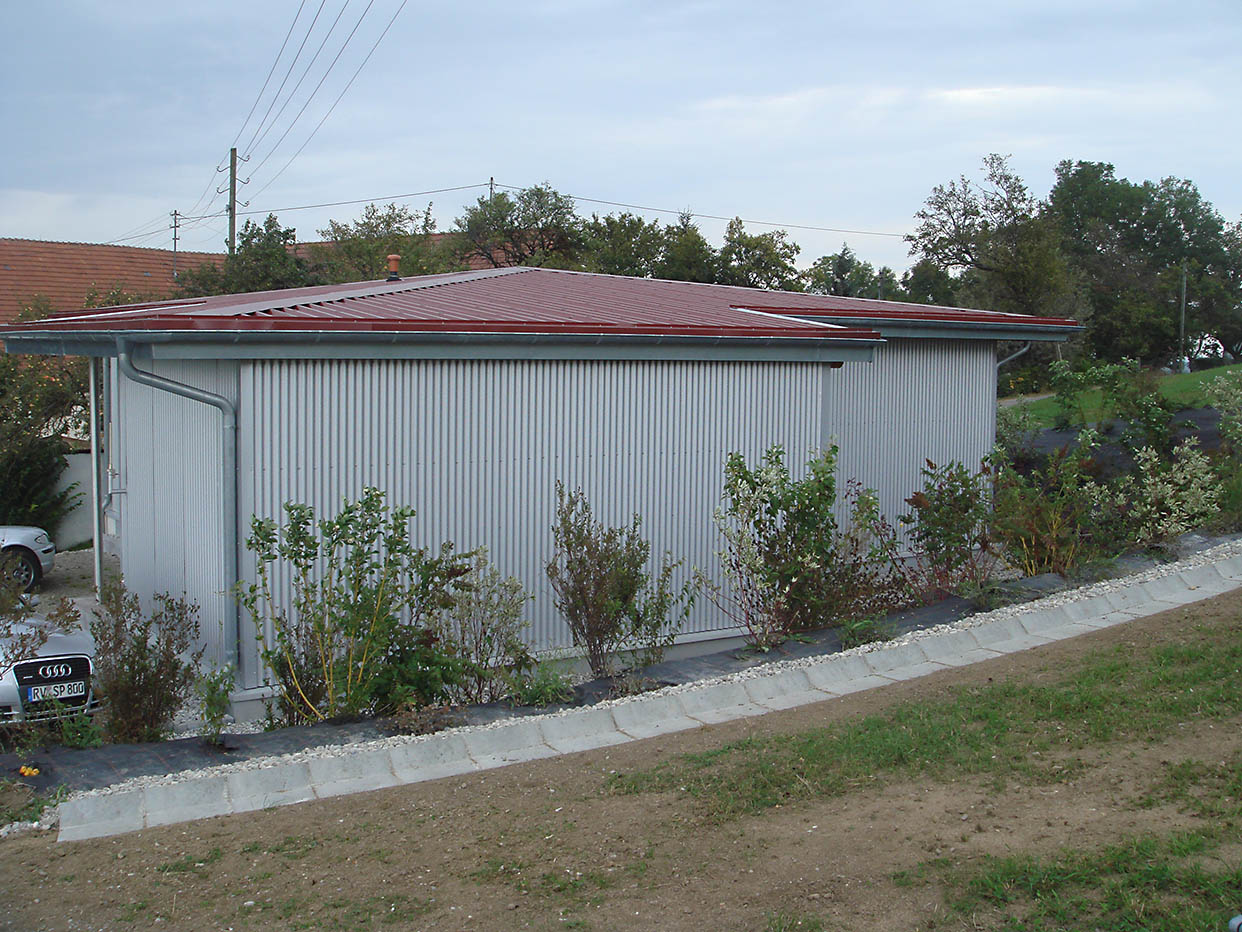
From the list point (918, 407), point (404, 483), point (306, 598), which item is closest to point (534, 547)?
point (404, 483)

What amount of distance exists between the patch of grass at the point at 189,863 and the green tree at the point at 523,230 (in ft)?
109

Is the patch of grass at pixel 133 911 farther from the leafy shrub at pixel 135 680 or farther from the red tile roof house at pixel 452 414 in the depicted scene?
the red tile roof house at pixel 452 414

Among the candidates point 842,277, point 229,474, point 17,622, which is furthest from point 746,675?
point 842,277

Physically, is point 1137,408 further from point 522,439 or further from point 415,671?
point 415,671

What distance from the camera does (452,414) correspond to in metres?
8.55

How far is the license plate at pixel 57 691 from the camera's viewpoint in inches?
280

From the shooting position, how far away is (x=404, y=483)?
8.36 m

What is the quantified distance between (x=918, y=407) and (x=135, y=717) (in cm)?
914

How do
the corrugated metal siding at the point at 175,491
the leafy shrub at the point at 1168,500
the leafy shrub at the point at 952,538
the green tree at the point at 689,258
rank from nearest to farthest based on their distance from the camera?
1. the corrugated metal siding at the point at 175,491
2. the leafy shrub at the point at 952,538
3. the leafy shrub at the point at 1168,500
4. the green tree at the point at 689,258

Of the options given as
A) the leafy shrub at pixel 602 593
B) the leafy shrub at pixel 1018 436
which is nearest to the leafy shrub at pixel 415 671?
the leafy shrub at pixel 602 593

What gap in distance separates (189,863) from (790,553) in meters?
5.00

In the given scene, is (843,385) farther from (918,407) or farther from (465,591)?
(465,591)

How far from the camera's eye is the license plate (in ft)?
23.4

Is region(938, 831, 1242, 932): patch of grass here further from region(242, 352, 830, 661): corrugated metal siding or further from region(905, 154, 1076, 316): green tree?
region(905, 154, 1076, 316): green tree
